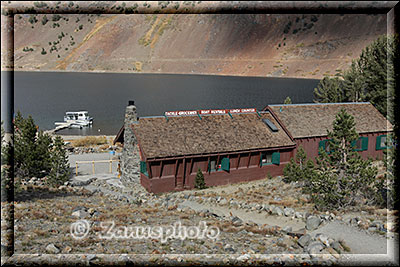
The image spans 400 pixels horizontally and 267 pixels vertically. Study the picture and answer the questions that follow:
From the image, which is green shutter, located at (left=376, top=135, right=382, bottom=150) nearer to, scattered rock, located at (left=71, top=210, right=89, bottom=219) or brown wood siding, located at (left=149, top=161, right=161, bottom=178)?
brown wood siding, located at (left=149, top=161, right=161, bottom=178)

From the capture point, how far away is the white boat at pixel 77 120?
244 feet

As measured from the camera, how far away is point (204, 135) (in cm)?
3234

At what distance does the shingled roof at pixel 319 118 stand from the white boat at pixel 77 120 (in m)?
46.5

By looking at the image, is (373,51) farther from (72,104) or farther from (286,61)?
(286,61)

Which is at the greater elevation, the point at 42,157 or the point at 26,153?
the point at 26,153

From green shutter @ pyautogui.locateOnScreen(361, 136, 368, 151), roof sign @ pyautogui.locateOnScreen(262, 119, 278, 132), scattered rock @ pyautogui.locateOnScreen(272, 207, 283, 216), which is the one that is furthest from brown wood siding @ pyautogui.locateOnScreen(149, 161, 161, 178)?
green shutter @ pyautogui.locateOnScreen(361, 136, 368, 151)

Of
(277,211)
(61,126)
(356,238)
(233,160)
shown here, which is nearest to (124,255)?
(356,238)

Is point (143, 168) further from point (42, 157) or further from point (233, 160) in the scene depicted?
point (42, 157)

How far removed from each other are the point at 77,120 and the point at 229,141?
49.9 metres

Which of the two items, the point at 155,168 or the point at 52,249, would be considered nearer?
the point at 52,249

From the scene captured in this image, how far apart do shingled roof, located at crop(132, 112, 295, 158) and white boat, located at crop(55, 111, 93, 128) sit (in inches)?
1807

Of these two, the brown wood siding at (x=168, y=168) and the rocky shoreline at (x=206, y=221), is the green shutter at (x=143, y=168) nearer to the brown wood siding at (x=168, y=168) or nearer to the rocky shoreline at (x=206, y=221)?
the rocky shoreline at (x=206, y=221)

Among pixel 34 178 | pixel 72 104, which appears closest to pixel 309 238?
pixel 34 178

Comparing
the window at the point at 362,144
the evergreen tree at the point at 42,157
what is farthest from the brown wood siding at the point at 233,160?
the evergreen tree at the point at 42,157
